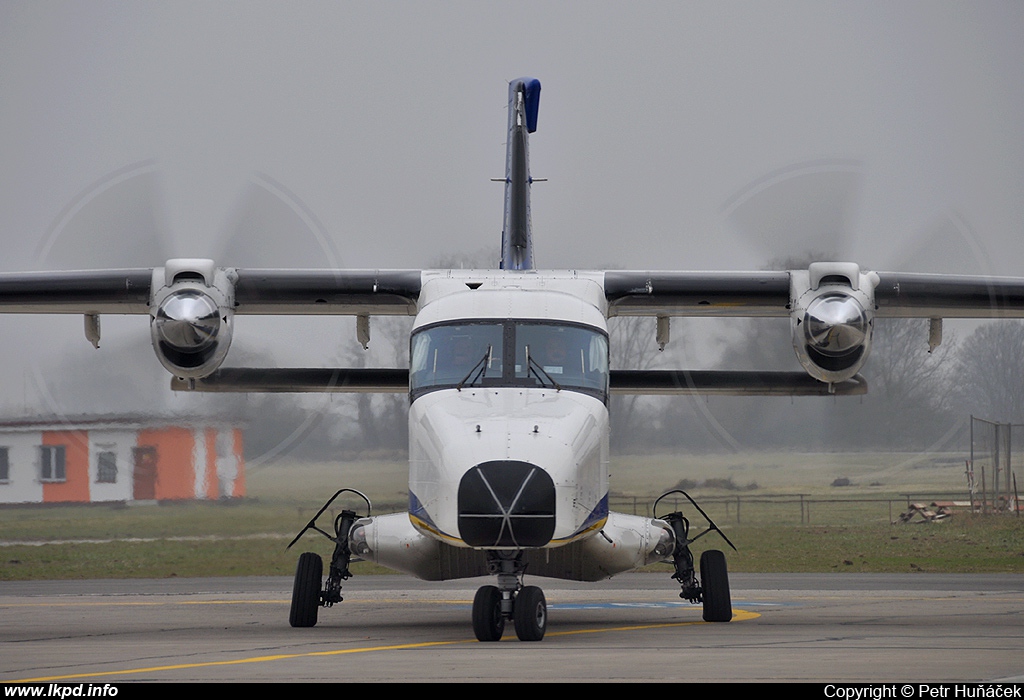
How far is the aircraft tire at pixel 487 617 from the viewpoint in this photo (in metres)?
11.0

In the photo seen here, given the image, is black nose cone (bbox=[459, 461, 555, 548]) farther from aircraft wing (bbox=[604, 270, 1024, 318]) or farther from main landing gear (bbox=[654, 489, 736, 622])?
aircraft wing (bbox=[604, 270, 1024, 318])

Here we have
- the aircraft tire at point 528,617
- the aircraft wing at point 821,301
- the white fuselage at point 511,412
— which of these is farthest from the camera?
the aircraft wing at point 821,301

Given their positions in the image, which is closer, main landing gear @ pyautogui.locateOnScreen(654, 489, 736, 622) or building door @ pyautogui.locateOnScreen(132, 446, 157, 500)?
main landing gear @ pyautogui.locateOnScreen(654, 489, 736, 622)

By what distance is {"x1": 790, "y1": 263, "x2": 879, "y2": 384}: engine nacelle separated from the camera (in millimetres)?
13797

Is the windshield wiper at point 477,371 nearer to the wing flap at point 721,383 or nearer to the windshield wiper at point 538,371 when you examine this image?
the windshield wiper at point 538,371

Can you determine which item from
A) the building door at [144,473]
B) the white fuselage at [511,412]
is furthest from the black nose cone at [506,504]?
the building door at [144,473]

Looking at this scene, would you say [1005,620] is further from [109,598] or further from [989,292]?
[109,598]

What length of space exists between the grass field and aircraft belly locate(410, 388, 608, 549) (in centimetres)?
1096

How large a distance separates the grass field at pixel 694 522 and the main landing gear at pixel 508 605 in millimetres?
11352

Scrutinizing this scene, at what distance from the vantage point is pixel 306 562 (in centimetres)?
1348

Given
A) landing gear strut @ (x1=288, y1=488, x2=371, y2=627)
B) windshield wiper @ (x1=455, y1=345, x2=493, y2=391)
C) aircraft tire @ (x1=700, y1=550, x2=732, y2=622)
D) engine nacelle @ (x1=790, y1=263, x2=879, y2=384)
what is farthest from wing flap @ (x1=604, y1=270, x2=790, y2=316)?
landing gear strut @ (x1=288, y1=488, x2=371, y2=627)

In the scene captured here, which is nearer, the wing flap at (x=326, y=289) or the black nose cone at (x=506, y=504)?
the black nose cone at (x=506, y=504)

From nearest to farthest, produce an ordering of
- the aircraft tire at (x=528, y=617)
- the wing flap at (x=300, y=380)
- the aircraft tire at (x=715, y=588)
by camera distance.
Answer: the aircraft tire at (x=528, y=617), the aircraft tire at (x=715, y=588), the wing flap at (x=300, y=380)
